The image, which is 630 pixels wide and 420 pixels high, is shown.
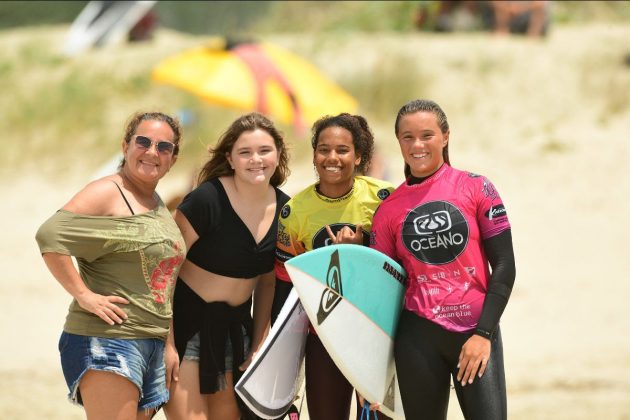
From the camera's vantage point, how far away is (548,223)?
10.7 metres

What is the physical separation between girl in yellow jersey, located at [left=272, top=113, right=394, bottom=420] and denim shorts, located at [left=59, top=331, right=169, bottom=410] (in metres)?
0.62

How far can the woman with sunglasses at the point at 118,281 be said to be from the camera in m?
2.88

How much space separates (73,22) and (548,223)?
11.5 meters

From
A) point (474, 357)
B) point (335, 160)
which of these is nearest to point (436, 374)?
point (474, 357)

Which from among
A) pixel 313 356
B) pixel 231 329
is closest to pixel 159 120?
pixel 231 329

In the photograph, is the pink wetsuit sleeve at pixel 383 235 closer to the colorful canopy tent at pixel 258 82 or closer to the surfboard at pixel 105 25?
the colorful canopy tent at pixel 258 82

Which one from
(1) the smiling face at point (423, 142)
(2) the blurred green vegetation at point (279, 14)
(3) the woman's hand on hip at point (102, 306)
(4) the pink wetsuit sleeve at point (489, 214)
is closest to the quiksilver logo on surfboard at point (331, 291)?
(1) the smiling face at point (423, 142)

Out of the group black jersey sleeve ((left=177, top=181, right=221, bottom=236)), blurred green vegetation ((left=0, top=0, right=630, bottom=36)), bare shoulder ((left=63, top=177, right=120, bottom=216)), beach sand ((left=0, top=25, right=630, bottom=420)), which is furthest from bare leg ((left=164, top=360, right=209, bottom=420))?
blurred green vegetation ((left=0, top=0, right=630, bottom=36))

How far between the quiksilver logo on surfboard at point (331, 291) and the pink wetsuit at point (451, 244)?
0.27m

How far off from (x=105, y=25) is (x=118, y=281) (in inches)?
561

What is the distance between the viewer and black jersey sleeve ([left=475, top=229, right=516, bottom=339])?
9.14 ft

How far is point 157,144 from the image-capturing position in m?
3.08

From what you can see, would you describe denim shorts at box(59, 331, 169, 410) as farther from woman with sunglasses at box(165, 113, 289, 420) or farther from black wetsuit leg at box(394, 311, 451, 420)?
black wetsuit leg at box(394, 311, 451, 420)

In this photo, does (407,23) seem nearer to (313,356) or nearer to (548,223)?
(548,223)
